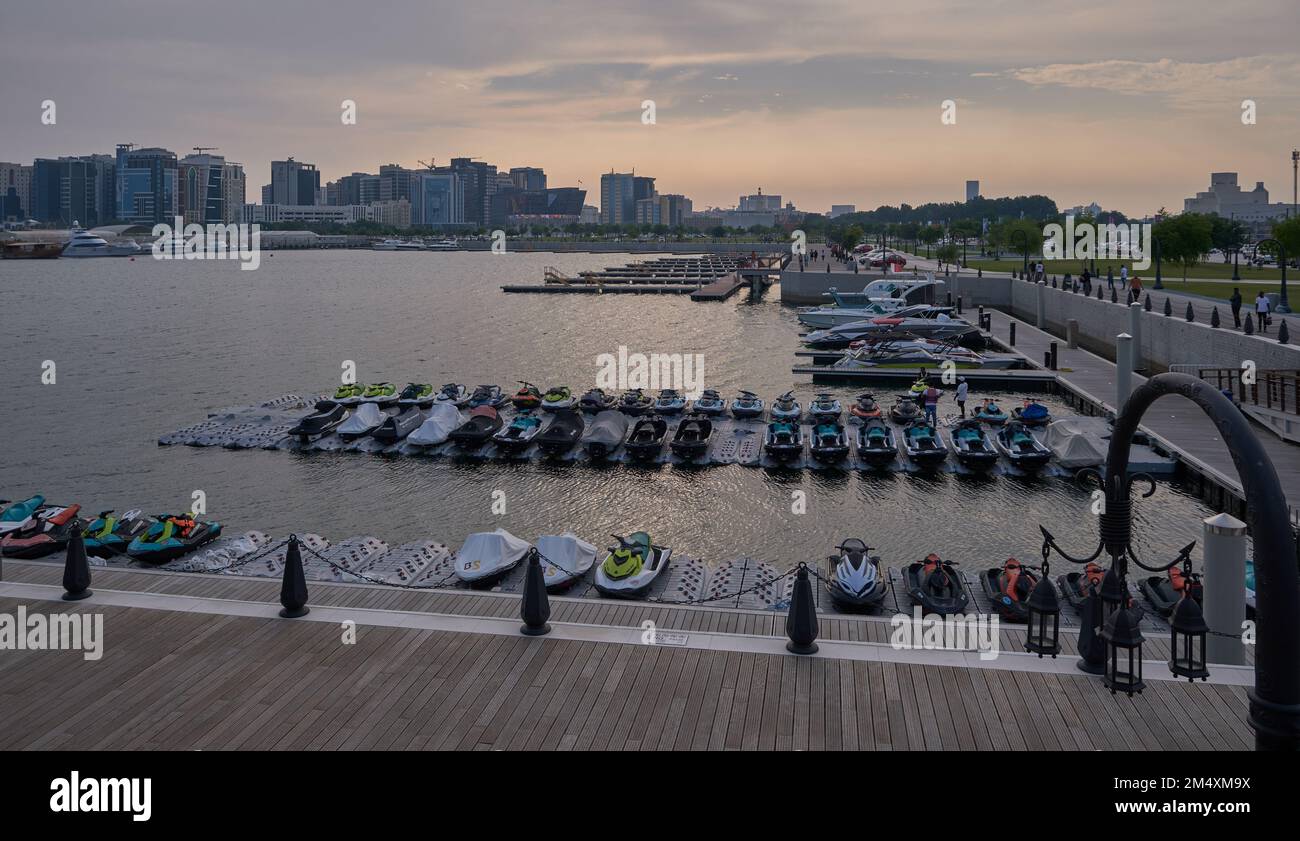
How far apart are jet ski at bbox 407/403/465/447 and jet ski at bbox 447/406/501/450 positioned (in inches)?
10.7

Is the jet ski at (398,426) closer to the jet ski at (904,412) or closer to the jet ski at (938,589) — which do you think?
the jet ski at (904,412)

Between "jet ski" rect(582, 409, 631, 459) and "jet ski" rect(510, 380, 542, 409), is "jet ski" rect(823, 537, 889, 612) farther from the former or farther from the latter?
"jet ski" rect(510, 380, 542, 409)

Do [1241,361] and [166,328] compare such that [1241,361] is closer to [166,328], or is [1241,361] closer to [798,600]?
[798,600]

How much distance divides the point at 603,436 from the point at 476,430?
14.5 feet

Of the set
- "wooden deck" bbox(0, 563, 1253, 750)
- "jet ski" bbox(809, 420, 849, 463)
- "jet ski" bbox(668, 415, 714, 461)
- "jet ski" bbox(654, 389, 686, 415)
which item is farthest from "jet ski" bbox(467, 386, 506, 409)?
"wooden deck" bbox(0, 563, 1253, 750)

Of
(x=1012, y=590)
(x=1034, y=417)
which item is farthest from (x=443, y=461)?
(x=1012, y=590)

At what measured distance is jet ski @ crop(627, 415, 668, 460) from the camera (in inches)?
1230

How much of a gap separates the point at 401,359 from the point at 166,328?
27852 millimetres

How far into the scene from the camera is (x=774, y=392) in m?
44.7

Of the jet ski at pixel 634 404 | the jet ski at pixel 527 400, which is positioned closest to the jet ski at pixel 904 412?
the jet ski at pixel 634 404

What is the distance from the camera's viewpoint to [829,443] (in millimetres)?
30844

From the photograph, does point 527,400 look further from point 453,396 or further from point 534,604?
point 534,604

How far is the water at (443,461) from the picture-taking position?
24875mm
